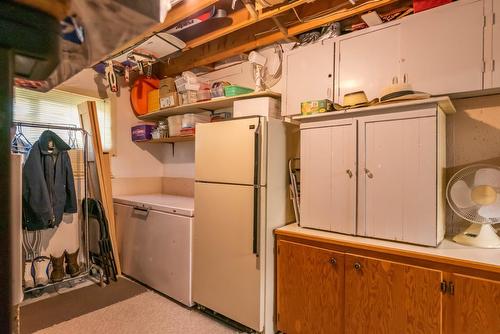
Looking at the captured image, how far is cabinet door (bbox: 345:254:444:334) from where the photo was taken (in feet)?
5.25

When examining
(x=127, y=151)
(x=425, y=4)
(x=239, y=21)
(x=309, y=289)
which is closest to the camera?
(x=425, y=4)

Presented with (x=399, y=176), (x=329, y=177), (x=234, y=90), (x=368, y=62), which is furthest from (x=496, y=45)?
(x=234, y=90)

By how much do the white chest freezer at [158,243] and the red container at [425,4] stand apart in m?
2.36

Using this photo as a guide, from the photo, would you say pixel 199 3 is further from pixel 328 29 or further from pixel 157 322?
pixel 157 322

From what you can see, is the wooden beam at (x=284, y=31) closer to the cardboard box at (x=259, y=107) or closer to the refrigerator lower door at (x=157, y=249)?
the cardboard box at (x=259, y=107)

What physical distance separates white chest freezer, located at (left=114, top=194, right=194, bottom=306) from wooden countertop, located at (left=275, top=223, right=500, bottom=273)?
116 centimetres

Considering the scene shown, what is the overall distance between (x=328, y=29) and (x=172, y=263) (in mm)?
2574

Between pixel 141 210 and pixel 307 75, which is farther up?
pixel 307 75

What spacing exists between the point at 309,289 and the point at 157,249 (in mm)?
1638

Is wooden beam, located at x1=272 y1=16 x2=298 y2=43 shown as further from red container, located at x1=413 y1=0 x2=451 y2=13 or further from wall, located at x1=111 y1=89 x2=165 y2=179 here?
wall, located at x1=111 y1=89 x2=165 y2=179

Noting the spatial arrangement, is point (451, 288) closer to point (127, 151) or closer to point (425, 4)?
point (425, 4)

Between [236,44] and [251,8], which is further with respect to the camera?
[236,44]

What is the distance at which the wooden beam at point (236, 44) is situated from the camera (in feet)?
7.16

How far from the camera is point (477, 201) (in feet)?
5.71
